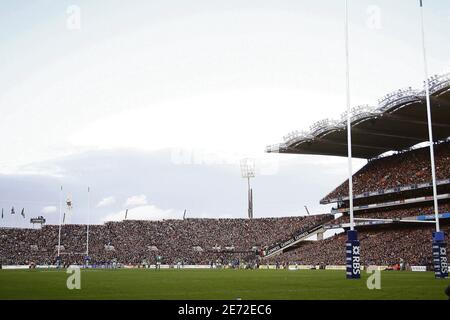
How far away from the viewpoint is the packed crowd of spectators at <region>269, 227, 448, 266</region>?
5474cm

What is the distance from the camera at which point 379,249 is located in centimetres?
5928

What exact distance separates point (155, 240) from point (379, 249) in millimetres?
38728

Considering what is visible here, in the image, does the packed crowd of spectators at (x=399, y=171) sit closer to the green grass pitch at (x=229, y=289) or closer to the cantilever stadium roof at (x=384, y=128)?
the cantilever stadium roof at (x=384, y=128)

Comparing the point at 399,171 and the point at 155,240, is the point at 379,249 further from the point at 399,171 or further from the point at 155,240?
the point at 155,240

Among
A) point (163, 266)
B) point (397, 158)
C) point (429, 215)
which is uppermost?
point (397, 158)

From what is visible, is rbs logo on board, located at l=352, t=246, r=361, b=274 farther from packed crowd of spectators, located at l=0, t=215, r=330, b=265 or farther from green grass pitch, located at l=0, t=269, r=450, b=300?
packed crowd of spectators, located at l=0, t=215, r=330, b=265

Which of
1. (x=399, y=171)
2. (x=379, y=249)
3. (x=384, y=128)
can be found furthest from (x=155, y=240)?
(x=384, y=128)

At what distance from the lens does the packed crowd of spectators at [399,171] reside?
61.3 meters

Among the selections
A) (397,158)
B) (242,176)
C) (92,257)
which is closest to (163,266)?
(92,257)

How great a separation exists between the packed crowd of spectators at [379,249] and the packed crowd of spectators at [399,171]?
5.74 m

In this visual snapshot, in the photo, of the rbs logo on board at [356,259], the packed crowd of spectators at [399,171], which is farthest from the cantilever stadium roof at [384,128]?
the rbs logo on board at [356,259]
